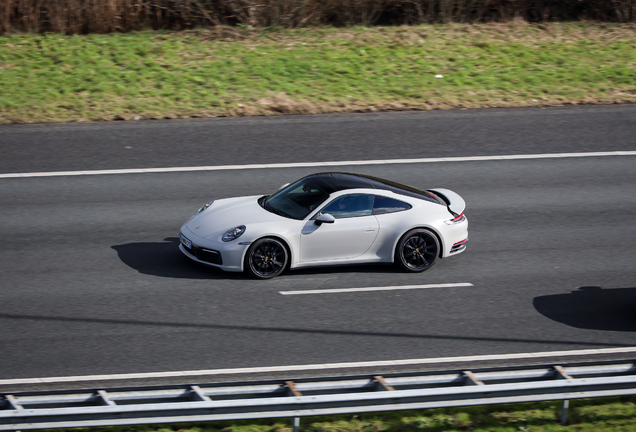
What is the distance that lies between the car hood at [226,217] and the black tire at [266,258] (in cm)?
36

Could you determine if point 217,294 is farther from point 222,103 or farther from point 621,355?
point 222,103

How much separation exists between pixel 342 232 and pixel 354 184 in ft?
2.78

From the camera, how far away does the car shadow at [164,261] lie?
1044 centimetres

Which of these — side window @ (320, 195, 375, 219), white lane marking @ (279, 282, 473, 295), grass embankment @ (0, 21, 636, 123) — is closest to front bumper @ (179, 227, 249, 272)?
white lane marking @ (279, 282, 473, 295)

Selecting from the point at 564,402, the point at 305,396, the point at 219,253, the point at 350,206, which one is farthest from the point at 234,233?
the point at 564,402

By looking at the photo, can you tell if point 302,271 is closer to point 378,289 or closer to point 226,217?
point 378,289

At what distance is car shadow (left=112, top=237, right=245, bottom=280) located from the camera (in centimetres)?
1044

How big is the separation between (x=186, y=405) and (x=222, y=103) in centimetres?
1228

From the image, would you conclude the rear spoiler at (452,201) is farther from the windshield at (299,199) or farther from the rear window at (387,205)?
the windshield at (299,199)

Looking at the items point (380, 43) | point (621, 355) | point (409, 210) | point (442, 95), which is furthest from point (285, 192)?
point (380, 43)

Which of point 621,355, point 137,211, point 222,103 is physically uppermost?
point 222,103

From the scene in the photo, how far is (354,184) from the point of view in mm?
10828

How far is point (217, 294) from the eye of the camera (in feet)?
32.2

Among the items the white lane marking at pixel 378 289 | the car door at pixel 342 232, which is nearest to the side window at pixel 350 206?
the car door at pixel 342 232
